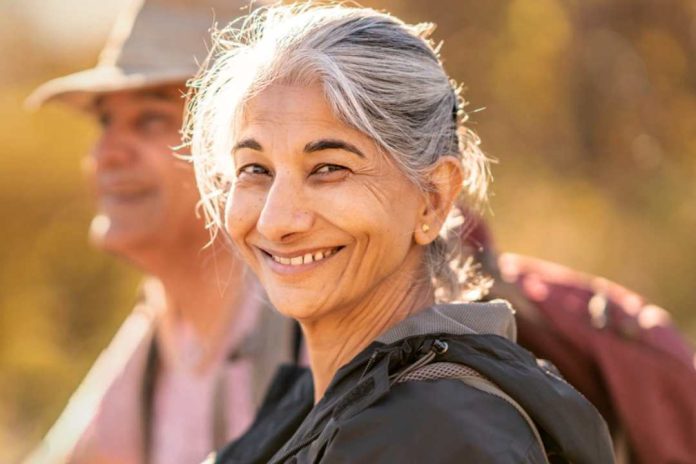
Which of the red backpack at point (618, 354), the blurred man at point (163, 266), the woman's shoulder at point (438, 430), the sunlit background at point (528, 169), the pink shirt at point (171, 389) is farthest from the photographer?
the sunlit background at point (528, 169)

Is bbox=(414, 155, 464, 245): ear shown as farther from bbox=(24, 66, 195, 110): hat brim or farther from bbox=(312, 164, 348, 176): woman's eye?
bbox=(24, 66, 195, 110): hat brim

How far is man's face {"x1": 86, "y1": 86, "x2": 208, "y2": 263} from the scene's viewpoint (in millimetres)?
3916

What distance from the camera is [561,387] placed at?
2.10 m

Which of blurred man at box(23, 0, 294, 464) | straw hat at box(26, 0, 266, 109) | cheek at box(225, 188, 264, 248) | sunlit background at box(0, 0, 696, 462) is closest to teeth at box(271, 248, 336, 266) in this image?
cheek at box(225, 188, 264, 248)

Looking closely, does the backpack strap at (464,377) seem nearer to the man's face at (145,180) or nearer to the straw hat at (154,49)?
the man's face at (145,180)

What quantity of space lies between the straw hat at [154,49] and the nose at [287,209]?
70.7 inches

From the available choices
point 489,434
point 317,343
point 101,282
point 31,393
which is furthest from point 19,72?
point 489,434

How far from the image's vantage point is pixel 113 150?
396 centimetres

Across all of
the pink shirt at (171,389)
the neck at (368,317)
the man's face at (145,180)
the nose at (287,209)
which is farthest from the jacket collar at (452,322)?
the man's face at (145,180)

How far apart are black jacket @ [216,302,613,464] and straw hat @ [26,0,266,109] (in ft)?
6.43

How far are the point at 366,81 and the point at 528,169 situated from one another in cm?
548

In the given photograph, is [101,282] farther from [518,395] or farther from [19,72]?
[518,395]

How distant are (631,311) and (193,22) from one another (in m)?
1.68

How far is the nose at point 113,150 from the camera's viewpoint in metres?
3.95
